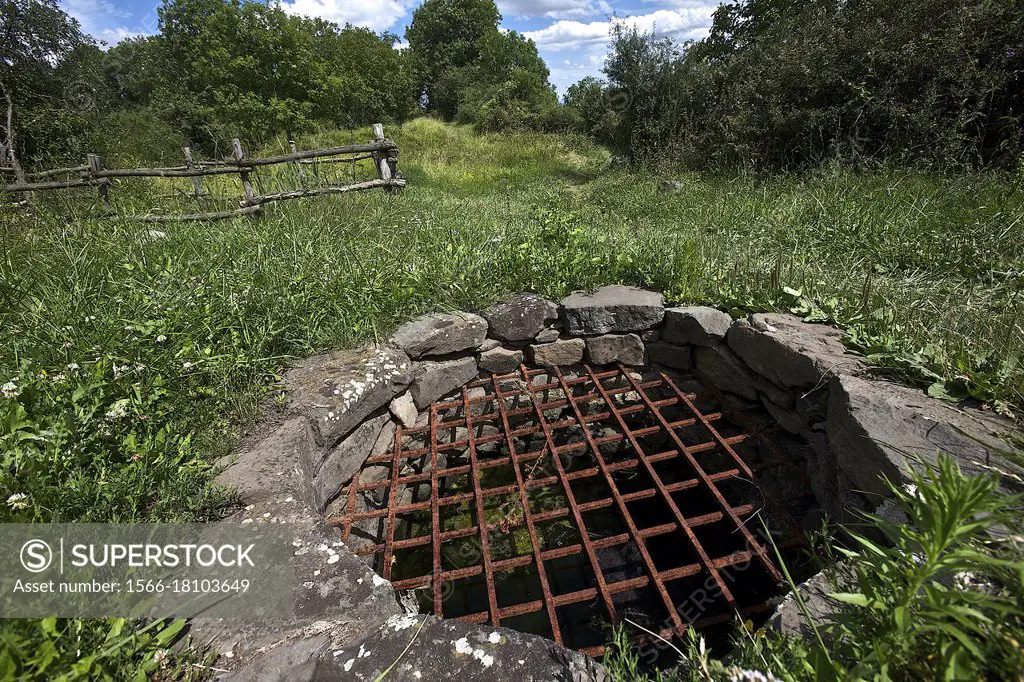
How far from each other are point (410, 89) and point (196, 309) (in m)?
32.5

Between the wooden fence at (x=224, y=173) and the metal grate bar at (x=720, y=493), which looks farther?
the wooden fence at (x=224, y=173)

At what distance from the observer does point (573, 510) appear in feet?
7.29

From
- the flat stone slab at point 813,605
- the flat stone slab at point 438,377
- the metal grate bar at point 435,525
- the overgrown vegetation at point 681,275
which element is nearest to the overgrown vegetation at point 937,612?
the overgrown vegetation at point 681,275

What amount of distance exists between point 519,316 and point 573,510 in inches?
60.1

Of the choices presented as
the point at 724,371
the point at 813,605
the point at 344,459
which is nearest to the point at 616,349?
the point at 724,371

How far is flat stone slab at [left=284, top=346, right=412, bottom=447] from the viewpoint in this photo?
2301 millimetres

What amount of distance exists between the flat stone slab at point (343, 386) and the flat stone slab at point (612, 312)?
1.26m

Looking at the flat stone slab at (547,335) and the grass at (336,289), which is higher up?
the grass at (336,289)

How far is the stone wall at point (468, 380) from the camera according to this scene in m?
1.29

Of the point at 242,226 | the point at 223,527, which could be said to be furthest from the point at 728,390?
the point at 242,226

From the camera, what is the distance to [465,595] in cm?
258

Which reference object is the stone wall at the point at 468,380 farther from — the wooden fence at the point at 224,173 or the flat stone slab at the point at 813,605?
the wooden fence at the point at 224,173

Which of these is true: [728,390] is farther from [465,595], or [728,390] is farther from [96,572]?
[96,572]

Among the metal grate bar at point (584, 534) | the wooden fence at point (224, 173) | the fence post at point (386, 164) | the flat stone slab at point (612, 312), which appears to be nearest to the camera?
the metal grate bar at point (584, 534)
